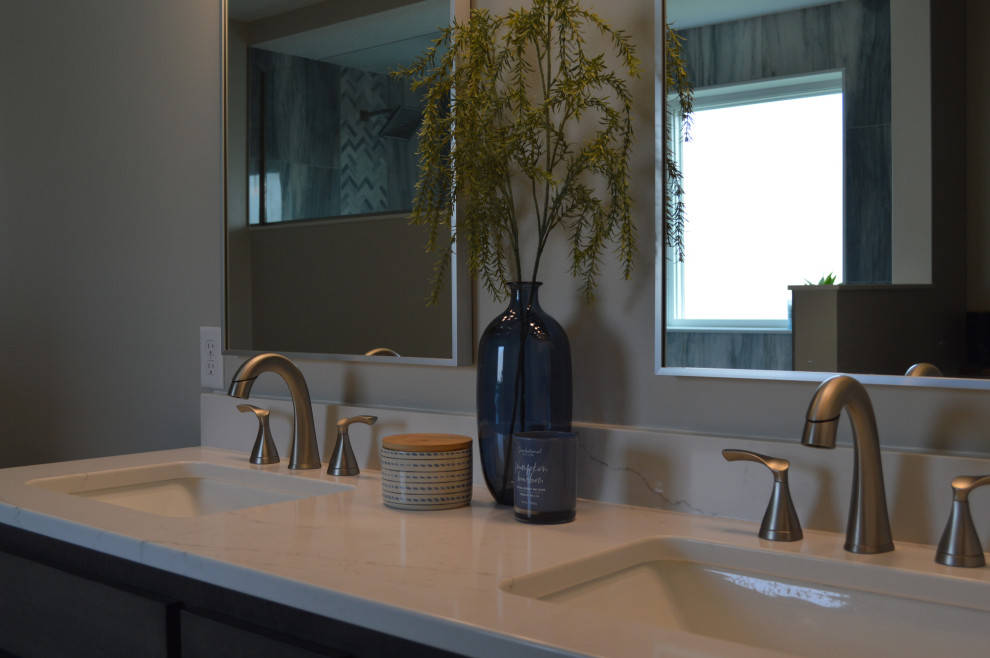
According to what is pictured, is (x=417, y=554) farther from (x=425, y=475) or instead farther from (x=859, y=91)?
(x=859, y=91)

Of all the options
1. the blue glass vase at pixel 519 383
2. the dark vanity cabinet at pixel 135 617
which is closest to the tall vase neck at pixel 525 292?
the blue glass vase at pixel 519 383

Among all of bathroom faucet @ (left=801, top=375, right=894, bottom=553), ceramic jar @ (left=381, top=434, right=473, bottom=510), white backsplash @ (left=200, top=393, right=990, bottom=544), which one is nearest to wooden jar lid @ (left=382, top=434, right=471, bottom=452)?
ceramic jar @ (left=381, top=434, right=473, bottom=510)

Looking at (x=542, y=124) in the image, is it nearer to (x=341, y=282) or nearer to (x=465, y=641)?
(x=341, y=282)

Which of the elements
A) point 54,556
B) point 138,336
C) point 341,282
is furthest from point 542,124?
point 138,336

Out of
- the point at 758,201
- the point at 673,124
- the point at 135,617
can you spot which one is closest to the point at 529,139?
the point at 673,124

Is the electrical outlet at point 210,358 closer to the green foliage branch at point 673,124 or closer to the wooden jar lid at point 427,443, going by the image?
the wooden jar lid at point 427,443

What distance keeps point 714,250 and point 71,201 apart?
67.5 inches

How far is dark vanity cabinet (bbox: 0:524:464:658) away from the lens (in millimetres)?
883

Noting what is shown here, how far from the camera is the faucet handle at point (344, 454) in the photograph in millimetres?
1475

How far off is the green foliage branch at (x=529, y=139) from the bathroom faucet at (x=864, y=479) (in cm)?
38

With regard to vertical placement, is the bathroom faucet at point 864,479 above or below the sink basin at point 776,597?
above

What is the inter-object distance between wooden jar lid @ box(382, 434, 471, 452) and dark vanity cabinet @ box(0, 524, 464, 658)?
32 centimetres

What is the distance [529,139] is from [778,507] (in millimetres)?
582

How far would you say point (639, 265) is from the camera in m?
1.25
